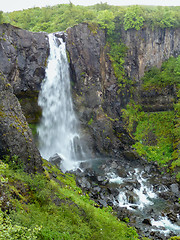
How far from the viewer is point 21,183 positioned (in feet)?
29.2

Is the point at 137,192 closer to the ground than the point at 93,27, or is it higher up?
closer to the ground

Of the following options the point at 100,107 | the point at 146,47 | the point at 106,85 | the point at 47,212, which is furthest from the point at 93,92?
the point at 47,212

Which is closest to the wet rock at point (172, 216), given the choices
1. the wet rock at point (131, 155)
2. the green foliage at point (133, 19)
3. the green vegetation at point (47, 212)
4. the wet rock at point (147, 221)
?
the wet rock at point (147, 221)

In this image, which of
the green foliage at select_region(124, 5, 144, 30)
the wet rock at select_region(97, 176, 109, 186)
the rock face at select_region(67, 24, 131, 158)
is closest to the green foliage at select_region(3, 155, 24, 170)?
the wet rock at select_region(97, 176, 109, 186)

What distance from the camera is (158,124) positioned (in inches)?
1101

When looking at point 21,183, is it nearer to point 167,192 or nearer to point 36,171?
point 36,171

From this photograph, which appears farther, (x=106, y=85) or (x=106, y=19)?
(x=106, y=19)

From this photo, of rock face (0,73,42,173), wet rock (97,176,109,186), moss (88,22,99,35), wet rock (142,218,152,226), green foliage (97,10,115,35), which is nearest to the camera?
rock face (0,73,42,173)

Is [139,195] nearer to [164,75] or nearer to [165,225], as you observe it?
[165,225]

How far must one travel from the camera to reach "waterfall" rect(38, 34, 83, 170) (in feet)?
76.7

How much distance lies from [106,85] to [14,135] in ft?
65.0

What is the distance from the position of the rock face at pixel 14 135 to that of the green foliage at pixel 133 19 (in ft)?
84.7

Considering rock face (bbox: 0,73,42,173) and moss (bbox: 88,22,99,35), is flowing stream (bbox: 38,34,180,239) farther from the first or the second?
rock face (bbox: 0,73,42,173)

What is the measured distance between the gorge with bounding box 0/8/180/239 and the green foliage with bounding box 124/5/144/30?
0.85 meters
